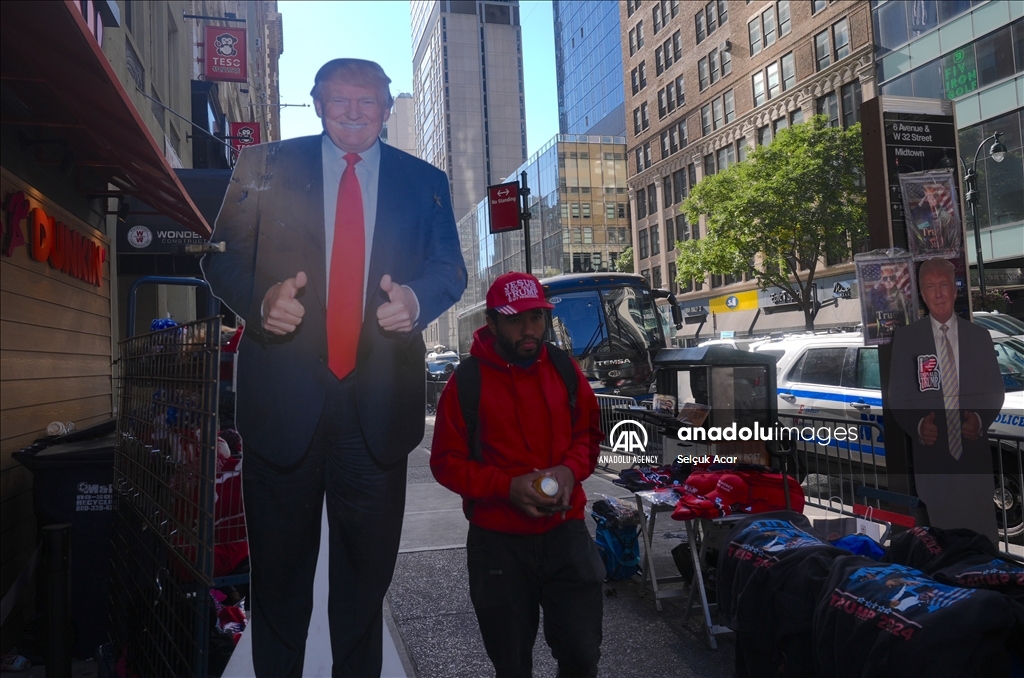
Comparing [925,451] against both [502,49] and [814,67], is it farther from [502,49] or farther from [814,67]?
[814,67]

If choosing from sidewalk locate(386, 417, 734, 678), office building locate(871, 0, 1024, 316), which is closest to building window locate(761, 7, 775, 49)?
office building locate(871, 0, 1024, 316)

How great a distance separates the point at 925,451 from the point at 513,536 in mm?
3615

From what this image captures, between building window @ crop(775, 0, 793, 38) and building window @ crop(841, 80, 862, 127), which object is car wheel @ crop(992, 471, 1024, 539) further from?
building window @ crop(775, 0, 793, 38)

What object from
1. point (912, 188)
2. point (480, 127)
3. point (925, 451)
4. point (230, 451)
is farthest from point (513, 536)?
point (912, 188)

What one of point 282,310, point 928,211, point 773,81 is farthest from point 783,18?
point 282,310

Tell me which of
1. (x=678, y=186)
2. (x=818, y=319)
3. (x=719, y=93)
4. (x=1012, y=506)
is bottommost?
(x=1012, y=506)

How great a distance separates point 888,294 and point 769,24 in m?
41.3

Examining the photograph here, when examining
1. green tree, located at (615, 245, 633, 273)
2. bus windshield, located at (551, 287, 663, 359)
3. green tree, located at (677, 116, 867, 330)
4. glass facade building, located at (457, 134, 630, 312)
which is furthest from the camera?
green tree, located at (615, 245, 633, 273)

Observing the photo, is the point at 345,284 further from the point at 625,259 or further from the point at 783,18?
the point at 625,259

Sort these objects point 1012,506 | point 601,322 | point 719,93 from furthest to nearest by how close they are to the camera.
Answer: point 719,93 < point 601,322 < point 1012,506

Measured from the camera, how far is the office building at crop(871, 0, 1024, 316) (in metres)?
25.2

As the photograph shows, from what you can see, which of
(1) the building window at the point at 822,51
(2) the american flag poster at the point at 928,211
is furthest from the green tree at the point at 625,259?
(2) the american flag poster at the point at 928,211

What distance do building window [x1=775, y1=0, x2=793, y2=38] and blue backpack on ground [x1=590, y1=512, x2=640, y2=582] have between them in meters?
40.4

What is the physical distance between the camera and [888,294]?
5516 mm
